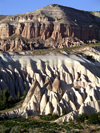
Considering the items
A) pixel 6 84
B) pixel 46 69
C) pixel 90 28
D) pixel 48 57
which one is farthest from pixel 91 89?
pixel 90 28

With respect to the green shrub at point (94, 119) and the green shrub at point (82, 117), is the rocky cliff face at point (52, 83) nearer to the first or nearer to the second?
the green shrub at point (82, 117)

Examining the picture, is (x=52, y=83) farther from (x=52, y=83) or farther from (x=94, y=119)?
(x=94, y=119)

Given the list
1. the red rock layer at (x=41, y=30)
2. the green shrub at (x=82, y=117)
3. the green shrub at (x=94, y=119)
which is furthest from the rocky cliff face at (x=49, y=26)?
the green shrub at (x=94, y=119)

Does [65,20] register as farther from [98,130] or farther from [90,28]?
[98,130]

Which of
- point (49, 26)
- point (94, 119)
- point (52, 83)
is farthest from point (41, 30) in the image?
point (94, 119)

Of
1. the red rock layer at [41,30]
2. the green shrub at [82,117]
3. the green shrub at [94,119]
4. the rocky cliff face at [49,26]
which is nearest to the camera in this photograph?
the green shrub at [94,119]
